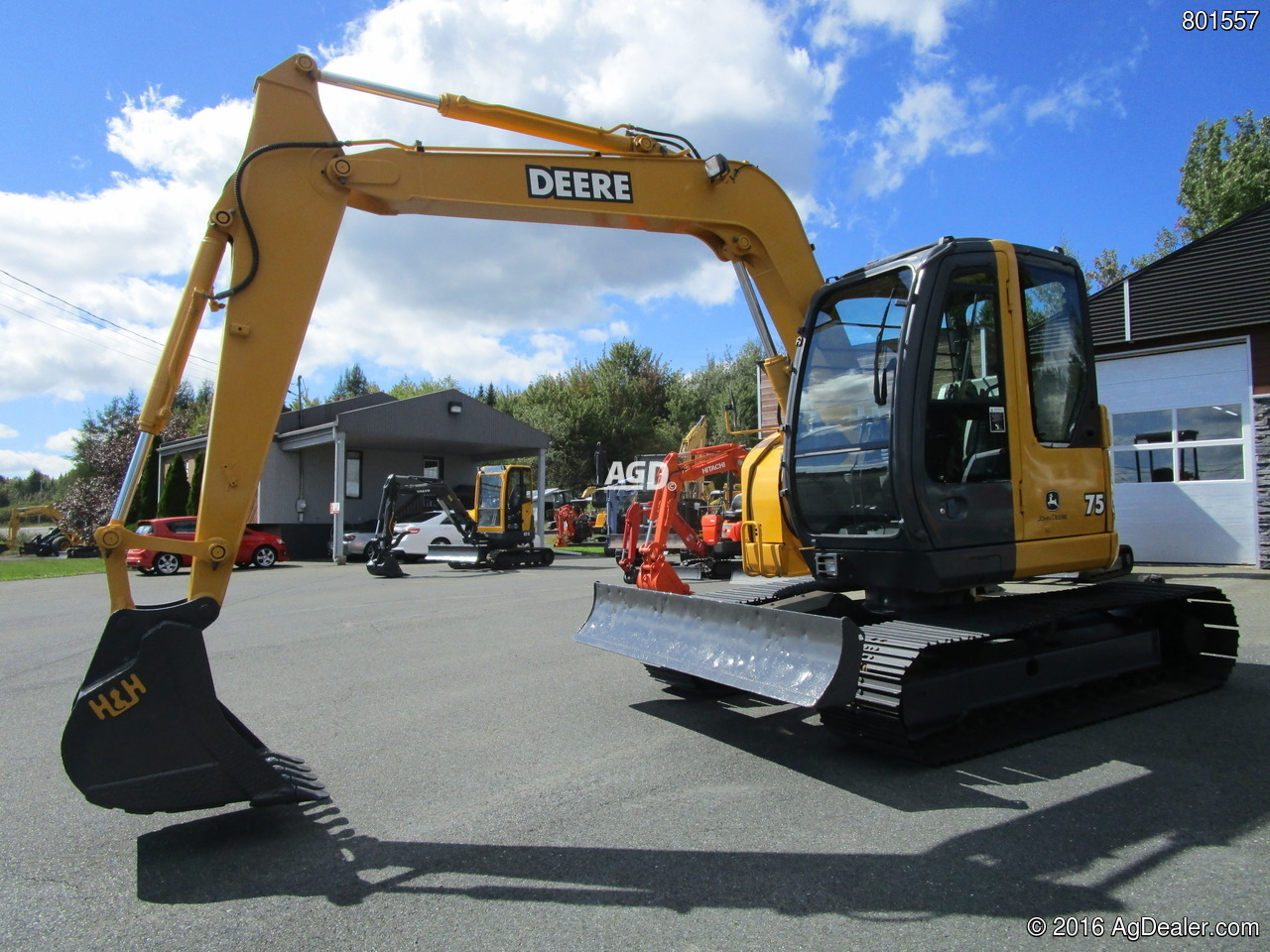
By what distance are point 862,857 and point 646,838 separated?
98 centimetres

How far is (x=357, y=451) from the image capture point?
100 feet

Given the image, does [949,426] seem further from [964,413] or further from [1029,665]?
[1029,665]

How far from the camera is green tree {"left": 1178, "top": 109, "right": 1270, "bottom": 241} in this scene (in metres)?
32.0

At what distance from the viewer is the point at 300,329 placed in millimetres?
4547

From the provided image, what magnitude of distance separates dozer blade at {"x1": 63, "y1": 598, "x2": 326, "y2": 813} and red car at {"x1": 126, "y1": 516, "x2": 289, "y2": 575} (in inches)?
641

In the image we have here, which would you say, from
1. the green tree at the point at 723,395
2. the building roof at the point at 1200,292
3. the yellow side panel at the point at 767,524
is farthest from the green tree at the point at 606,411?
the yellow side panel at the point at 767,524

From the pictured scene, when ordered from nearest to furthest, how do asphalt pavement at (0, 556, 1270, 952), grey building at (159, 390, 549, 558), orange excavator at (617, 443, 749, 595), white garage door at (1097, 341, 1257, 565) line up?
asphalt pavement at (0, 556, 1270, 952) → orange excavator at (617, 443, 749, 595) → white garage door at (1097, 341, 1257, 565) → grey building at (159, 390, 549, 558)

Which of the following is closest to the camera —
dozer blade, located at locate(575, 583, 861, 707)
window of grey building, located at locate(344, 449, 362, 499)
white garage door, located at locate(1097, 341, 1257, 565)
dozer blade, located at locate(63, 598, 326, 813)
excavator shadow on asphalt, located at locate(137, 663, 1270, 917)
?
excavator shadow on asphalt, located at locate(137, 663, 1270, 917)

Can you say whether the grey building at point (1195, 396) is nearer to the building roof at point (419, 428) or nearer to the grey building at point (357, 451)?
the grey building at point (357, 451)

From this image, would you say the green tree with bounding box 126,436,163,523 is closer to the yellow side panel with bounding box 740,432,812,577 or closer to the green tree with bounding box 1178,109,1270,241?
the yellow side panel with bounding box 740,432,812,577

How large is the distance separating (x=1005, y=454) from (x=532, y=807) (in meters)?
3.48

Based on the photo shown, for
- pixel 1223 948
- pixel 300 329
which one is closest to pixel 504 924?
pixel 1223 948

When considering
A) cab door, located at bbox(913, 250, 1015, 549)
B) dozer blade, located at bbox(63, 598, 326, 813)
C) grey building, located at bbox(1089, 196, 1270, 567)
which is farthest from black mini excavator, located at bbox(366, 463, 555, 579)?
cab door, located at bbox(913, 250, 1015, 549)

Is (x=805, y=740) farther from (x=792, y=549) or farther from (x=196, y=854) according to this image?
(x=196, y=854)
